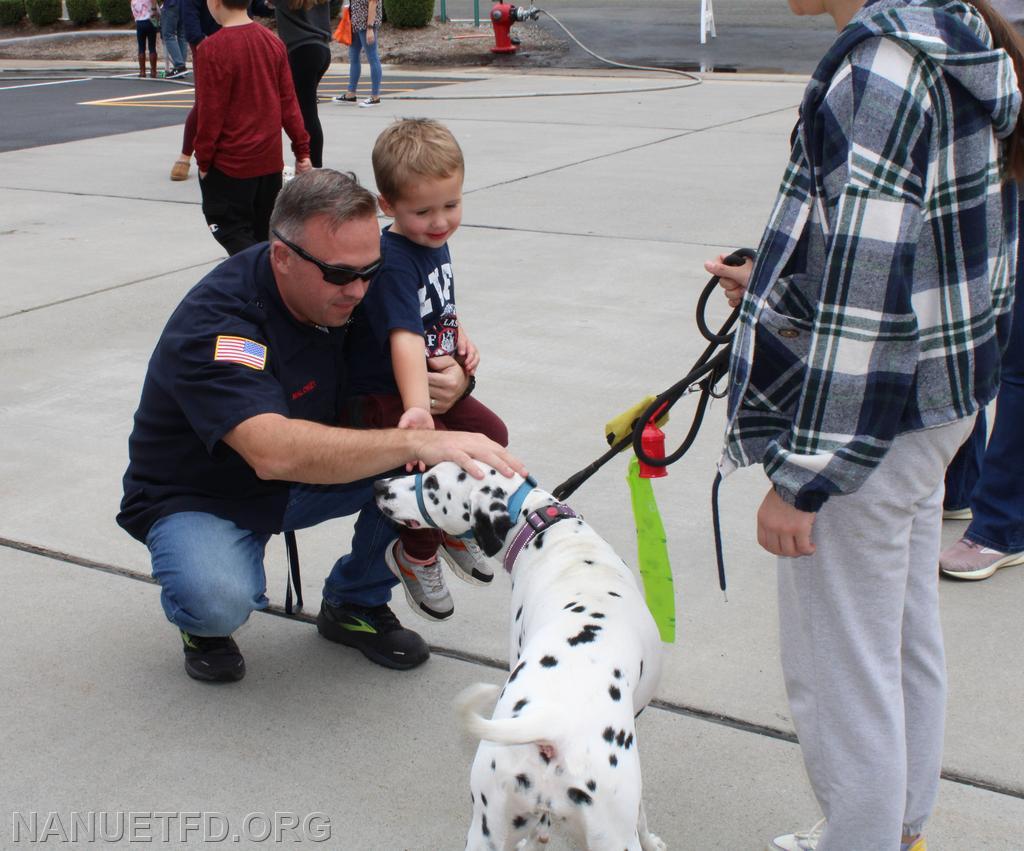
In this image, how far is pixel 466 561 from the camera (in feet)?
10.5

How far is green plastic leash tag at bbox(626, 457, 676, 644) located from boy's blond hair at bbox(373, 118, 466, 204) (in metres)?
1.05

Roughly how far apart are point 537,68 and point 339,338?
1635 centimetres

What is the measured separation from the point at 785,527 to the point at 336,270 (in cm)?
134

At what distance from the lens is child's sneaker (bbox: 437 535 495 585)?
3.17m

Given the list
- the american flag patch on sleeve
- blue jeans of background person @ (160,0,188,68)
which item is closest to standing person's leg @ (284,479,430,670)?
the american flag patch on sleeve

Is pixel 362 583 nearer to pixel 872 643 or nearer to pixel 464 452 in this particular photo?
pixel 464 452

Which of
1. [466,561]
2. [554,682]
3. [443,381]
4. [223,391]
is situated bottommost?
[466,561]

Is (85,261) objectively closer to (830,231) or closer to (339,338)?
(339,338)

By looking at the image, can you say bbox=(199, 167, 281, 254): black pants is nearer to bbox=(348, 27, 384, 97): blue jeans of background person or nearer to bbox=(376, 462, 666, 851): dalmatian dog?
bbox=(376, 462, 666, 851): dalmatian dog

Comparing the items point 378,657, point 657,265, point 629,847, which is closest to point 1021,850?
point 629,847

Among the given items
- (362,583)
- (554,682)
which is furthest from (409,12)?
(554,682)

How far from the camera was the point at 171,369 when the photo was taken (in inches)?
114

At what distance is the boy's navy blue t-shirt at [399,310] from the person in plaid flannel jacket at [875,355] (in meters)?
1.22

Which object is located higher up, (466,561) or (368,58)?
(368,58)
